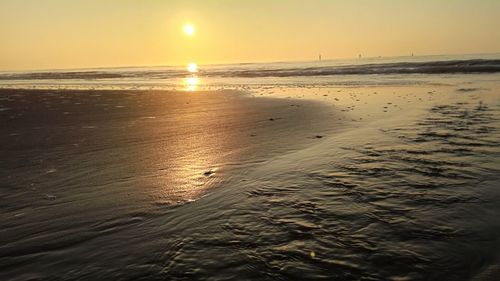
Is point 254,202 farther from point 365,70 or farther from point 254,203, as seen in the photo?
point 365,70

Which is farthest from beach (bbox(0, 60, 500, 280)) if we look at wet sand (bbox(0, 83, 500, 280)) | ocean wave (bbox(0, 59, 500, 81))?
ocean wave (bbox(0, 59, 500, 81))

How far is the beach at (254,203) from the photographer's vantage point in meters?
3.28

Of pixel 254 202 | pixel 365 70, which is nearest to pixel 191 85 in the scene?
pixel 365 70

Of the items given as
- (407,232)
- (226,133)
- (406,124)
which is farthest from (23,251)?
(406,124)

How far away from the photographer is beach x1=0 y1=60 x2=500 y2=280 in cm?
328

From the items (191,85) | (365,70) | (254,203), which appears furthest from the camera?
(365,70)

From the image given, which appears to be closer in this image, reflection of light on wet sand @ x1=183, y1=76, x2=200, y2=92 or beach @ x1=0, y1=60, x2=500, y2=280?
beach @ x1=0, y1=60, x2=500, y2=280

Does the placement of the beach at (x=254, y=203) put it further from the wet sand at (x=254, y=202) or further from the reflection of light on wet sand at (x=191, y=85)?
the reflection of light on wet sand at (x=191, y=85)

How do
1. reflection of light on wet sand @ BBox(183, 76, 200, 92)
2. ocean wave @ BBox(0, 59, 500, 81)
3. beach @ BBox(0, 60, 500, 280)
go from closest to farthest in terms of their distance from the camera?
beach @ BBox(0, 60, 500, 280) → reflection of light on wet sand @ BBox(183, 76, 200, 92) → ocean wave @ BBox(0, 59, 500, 81)

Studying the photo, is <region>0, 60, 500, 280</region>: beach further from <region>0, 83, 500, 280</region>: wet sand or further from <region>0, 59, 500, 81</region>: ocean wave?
<region>0, 59, 500, 81</region>: ocean wave

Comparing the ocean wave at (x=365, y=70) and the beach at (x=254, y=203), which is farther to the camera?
the ocean wave at (x=365, y=70)

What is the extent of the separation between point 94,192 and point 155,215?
1.32m

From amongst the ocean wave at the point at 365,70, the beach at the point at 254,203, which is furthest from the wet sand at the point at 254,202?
the ocean wave at the point at 365,70

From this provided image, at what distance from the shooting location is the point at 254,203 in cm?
478
